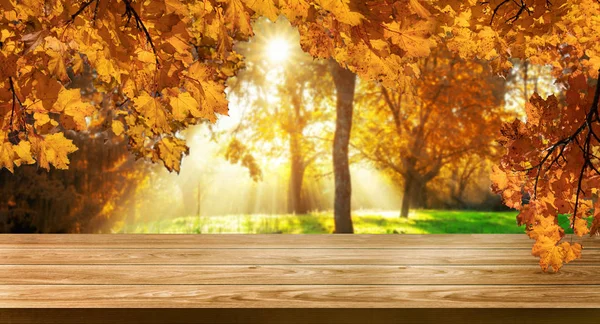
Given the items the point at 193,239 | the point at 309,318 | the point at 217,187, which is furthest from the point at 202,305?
the point at 217,187

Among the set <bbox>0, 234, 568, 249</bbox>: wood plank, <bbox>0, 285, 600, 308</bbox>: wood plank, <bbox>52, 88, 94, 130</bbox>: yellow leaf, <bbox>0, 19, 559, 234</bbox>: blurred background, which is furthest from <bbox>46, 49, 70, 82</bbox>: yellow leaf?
<bbox>0, 19, 559, 234</bbox>: blurred background

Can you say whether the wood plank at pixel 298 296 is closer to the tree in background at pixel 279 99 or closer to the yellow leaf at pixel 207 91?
the yellow leaf at pixel 207 91

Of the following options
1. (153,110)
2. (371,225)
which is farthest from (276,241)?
(371,225)

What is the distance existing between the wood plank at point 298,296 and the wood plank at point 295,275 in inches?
4.2

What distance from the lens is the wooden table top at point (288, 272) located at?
227 cm

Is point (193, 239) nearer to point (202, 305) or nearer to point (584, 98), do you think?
point (202, 305)

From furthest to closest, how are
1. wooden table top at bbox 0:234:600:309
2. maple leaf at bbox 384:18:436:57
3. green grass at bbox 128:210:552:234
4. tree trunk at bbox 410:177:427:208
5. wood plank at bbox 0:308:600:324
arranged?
tree trunk at bbox 410:177:427:208 → green grass at bbox 128:210:552:234 → wooden table top at bbox 0:234:600:309 → wood plank at bbox 0:308:600:324 → maple leaf at bbox 384:18:436:57

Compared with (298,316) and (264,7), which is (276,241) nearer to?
(298,316)

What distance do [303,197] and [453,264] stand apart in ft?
45.3

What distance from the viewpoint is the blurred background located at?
390 inches

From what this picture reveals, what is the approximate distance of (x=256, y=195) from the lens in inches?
736

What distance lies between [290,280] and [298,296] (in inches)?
12.6

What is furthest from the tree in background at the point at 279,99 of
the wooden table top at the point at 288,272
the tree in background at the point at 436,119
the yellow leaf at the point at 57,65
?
the yellow leaf at the point at 57,65

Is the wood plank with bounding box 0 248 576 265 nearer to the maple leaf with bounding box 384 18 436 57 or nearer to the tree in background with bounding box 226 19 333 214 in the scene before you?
the maple leaf with bounding box 384 18 436 57
